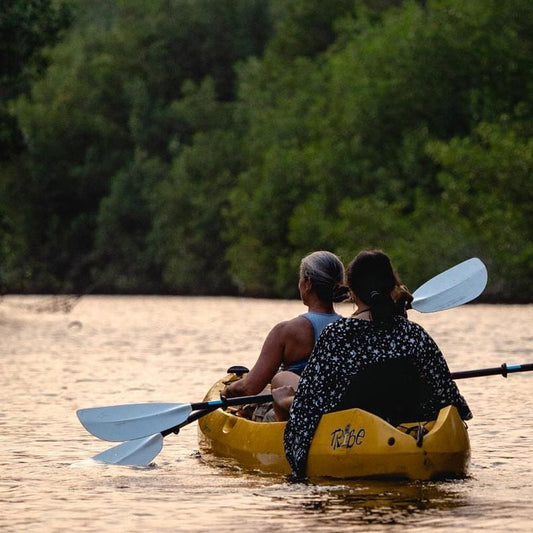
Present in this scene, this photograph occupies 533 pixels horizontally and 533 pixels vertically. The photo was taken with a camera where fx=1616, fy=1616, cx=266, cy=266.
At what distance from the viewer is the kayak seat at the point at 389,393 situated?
8398 mm

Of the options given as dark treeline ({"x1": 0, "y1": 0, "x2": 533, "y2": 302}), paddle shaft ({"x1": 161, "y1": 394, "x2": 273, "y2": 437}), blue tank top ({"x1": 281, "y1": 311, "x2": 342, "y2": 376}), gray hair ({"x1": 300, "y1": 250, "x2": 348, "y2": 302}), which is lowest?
paddle shaft ({"x1": 161, "y1": 394, "x2": 273, "y2": 437})

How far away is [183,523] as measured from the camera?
750cm

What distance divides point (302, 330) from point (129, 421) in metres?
1.48

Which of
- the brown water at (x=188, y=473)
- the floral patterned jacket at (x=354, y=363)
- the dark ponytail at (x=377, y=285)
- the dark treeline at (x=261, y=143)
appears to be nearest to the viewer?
the brown water at (x=188, y=473)

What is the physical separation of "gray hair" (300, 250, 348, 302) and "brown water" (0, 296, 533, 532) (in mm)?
1064

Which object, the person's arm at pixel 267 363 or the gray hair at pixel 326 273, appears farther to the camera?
the person's arm at pixel 267 363

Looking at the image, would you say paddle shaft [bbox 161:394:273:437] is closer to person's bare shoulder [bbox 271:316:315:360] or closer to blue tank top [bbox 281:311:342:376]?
person's bare shoulder [bbox 271:316:315:360]

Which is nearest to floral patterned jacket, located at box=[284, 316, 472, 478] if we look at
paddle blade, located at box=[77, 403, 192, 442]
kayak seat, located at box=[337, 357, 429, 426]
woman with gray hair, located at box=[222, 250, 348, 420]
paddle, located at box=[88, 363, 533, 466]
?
kayak seat, located at box=[337, 357, 429, 426]

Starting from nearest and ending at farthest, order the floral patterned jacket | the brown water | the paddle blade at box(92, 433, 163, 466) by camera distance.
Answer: the brown water, the floral patterned jacket, the paddle blade at box(92, 433, 163, 466)

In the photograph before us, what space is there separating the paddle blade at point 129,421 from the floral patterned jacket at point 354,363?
143cm

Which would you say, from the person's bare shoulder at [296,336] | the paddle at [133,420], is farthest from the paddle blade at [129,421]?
the person's bare shoulder at [296,336]

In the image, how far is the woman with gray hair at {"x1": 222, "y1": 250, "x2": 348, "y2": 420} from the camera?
8883 millimetres

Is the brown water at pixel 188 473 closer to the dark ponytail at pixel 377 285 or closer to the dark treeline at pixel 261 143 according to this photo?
the dark ponytail at pixel 377 285

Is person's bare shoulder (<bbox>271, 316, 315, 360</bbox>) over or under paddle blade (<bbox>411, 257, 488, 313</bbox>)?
under
